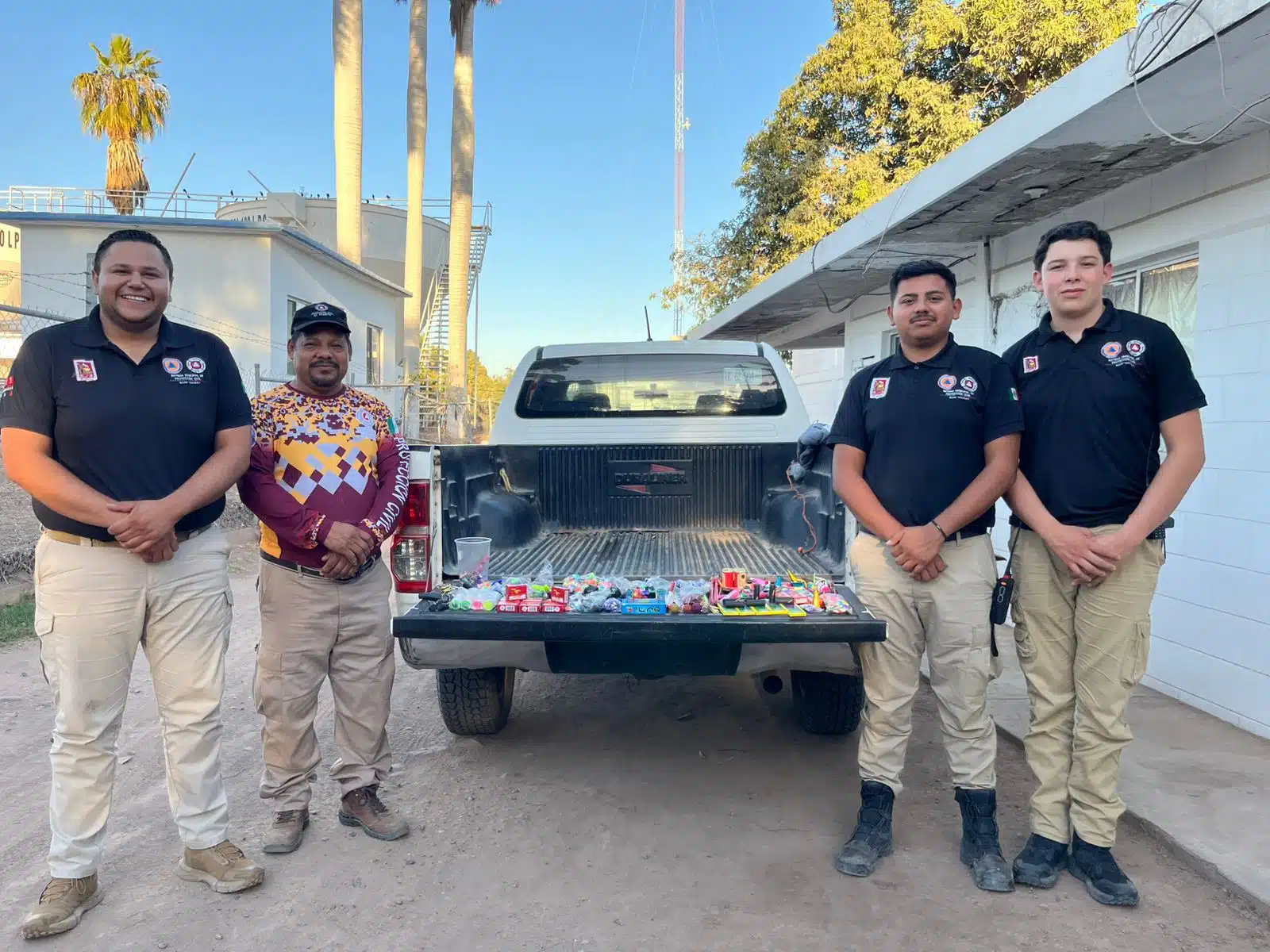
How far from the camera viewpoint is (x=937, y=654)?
2938 millimetres

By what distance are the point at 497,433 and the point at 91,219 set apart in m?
12.0

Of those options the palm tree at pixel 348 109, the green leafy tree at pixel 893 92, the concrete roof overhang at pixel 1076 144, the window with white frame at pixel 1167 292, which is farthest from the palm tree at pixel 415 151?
the window with white frame at pixel 1167 292

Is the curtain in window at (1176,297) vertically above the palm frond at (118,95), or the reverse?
the palm frond at (118,95)

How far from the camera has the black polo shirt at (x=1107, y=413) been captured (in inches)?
106

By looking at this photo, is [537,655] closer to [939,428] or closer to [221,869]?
[221,869]

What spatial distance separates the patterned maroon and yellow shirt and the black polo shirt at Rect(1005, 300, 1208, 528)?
7.53 ft

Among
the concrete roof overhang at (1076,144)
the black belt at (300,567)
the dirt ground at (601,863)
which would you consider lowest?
the dirt ground at (601,863)

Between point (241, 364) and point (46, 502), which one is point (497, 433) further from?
point (241, 364)

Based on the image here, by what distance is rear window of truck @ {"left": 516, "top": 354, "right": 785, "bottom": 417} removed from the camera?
498cm

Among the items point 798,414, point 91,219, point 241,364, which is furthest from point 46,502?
point 91,219

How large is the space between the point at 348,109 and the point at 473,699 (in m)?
14.5

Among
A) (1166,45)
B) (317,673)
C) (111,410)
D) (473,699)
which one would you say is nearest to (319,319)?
(111,410)

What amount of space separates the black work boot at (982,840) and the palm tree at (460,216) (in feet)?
55.0

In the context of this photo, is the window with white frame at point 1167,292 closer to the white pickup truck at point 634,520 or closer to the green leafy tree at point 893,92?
the white pickup truck at point 634,520
